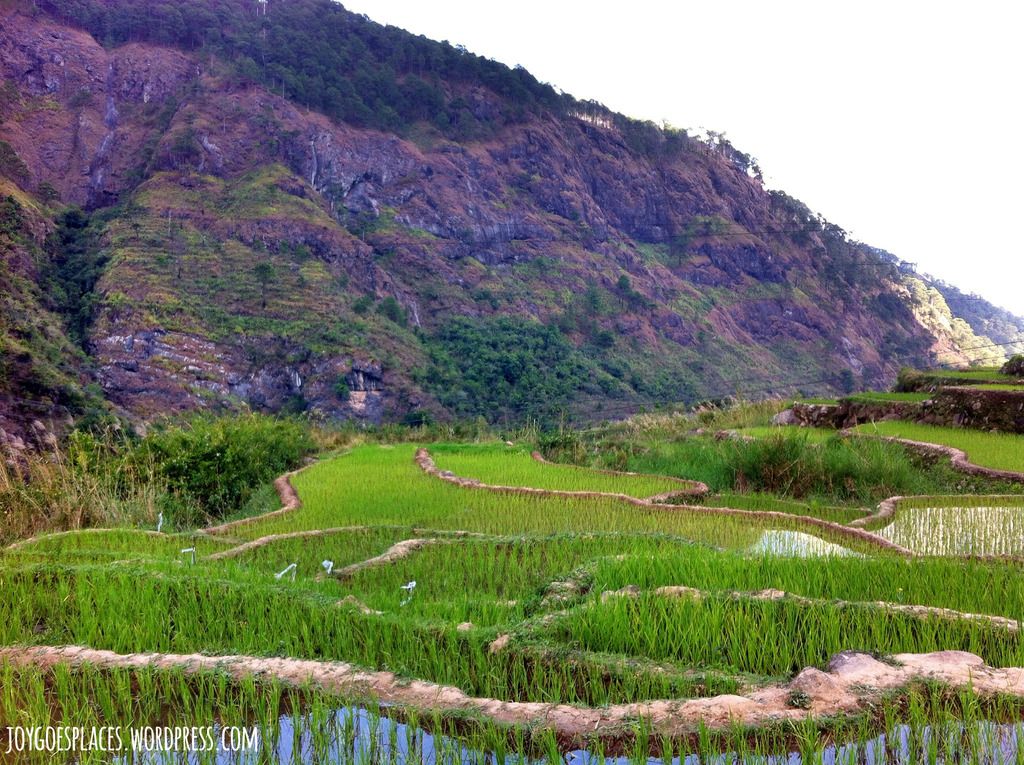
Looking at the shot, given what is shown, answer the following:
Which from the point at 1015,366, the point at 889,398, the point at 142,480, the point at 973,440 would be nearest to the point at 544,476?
the point at 142,480

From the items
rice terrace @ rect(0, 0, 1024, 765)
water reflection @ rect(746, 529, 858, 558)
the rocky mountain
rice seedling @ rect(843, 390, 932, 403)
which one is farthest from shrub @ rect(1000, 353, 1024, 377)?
the rocky mountain

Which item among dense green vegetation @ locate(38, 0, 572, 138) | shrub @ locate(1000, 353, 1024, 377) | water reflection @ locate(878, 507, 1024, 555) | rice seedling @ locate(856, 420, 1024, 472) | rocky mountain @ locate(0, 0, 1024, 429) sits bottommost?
water reflection @ locate(878, 507, 1024, 555)

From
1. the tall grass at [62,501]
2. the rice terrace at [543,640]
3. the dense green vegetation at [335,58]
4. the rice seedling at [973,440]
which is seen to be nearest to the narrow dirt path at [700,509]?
the rice terrace at [543,640]

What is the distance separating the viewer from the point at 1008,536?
5227 mm

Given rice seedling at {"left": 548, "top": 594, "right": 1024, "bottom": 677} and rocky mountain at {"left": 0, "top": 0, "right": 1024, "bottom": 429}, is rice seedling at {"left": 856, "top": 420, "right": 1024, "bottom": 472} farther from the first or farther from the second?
rocky mountain at {"left": 0, "top": 0, "right": 1024, "bottom": 429}

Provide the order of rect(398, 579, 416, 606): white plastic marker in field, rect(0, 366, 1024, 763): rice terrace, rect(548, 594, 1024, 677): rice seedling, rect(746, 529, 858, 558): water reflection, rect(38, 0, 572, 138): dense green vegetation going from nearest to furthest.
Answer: rect(0, 366, 1024, 763): rice terrace → rect(548, 594, 1024, 677): rice seedling → rect(398, 579, 416, 606): white plastic marker in field → rect(746, 529, 858, 558): water reflection → rect(38, 0, 572, 138): dense green vegetation

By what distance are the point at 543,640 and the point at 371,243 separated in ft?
179

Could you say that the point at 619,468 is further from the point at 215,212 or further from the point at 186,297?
the point at 215,212

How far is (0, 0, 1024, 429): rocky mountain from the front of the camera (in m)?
37.3

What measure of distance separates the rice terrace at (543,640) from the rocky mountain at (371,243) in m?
16.7

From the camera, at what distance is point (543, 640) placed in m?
2.66

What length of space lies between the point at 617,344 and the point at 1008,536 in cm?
5121

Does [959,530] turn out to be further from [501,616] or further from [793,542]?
[501,616]

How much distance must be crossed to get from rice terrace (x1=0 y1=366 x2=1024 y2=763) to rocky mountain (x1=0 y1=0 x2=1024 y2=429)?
54.9 ft
